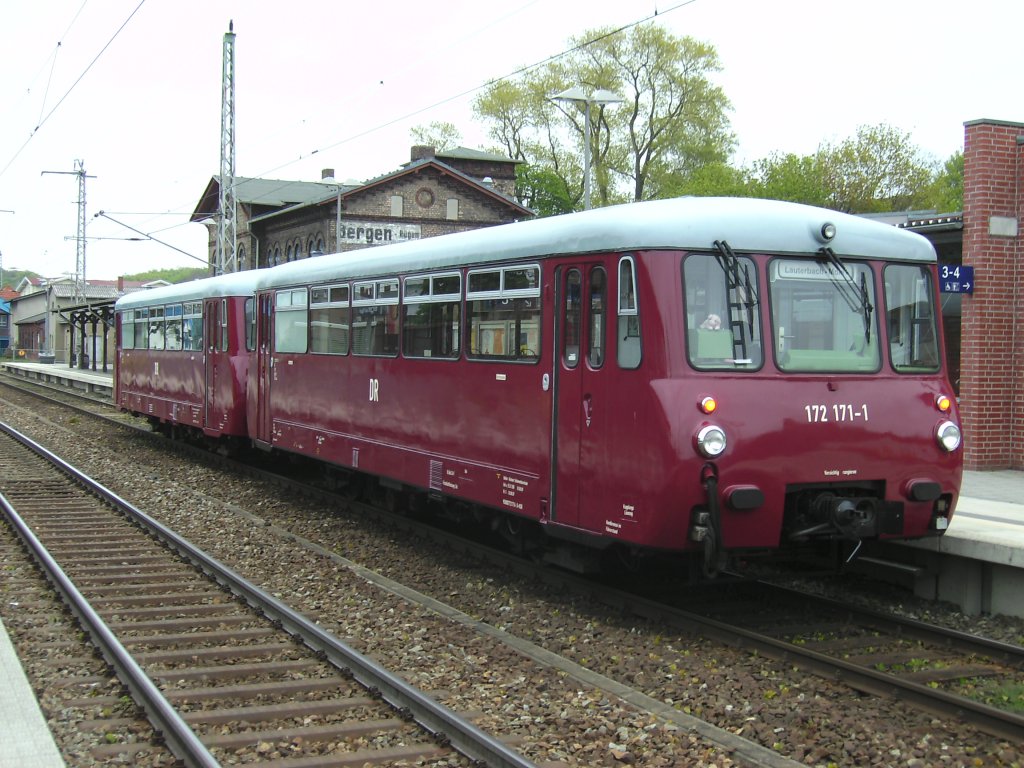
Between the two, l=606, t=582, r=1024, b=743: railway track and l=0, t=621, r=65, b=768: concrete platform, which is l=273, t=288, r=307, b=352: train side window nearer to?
l=606, t=582, r=1024, b=743: railway track

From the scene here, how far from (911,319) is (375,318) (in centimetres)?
552

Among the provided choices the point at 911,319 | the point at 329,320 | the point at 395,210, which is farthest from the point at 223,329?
the point at 395,210

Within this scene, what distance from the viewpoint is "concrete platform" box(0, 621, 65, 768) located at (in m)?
5.00

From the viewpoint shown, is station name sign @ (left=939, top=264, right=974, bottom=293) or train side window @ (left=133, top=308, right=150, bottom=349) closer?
station name sign @ (left=939, top=264, right=974, bottom=293)

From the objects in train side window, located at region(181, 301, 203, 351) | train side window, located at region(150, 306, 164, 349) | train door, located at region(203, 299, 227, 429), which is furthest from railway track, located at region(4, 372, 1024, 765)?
train side window, located at region(150, 306, 164, 349)

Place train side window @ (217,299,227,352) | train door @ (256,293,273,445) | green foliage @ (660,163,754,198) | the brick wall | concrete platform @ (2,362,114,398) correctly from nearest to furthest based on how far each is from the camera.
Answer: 1. the brick wall
2. train door @ (256,293,273,445)
3. train side window @ (217,299,227,352)
4. concrete platform @ (2,362,114,398)
5. green foliage @ (660,163,754,198)

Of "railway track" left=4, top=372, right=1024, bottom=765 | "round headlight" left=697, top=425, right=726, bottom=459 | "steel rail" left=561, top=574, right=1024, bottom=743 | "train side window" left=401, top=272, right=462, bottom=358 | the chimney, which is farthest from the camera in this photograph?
the chimney

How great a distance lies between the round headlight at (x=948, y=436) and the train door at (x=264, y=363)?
367 inches

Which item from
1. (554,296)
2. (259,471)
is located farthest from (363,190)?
(554,296)

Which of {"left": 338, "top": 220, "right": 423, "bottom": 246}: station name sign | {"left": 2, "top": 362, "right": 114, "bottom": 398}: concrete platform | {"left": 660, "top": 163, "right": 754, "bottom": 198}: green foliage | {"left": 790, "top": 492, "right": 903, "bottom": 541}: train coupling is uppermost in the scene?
{"left": 660, "top": 163, "right": 754, "bottom": 198}: green foliage

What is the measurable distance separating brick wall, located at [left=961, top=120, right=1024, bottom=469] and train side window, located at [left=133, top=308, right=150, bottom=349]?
15.2 m

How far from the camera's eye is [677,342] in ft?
23.8

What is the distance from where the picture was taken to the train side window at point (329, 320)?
40.7 feet

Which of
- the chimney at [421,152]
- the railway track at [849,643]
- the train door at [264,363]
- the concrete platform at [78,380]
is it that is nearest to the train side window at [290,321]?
the train door at [264,363]
